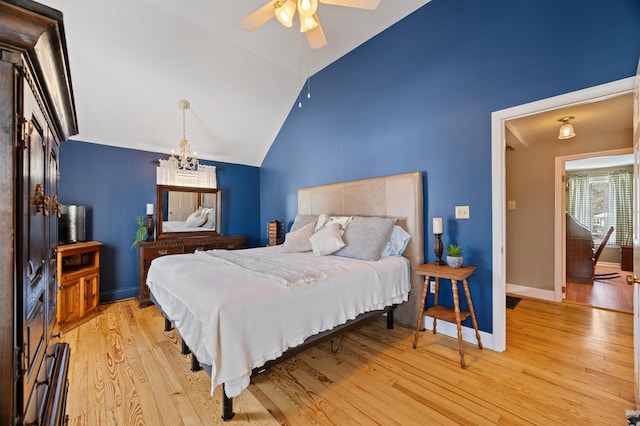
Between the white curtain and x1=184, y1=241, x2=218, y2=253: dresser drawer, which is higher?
the white curtain

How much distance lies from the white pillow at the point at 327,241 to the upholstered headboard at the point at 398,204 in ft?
1.72

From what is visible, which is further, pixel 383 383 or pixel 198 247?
pixel 198 247

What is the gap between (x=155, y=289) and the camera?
243 centimetres

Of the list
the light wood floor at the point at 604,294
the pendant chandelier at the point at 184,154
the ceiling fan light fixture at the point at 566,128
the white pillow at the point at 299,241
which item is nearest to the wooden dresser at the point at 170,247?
the pendant chandelier at the point at 184,154

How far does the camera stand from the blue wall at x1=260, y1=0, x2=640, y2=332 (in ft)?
6.27

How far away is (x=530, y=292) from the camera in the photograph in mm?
3883

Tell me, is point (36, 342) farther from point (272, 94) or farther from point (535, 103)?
point (272, 94)

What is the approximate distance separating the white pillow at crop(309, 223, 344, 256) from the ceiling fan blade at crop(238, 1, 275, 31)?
1.98 metres

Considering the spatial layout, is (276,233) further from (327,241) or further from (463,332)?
(463,332)

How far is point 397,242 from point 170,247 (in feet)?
10.5

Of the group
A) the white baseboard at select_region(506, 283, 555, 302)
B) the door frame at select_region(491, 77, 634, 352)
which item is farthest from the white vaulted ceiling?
the white baseboard at select_region(506, 283, 555, 302)

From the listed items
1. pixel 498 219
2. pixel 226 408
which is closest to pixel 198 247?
pixel 226 408

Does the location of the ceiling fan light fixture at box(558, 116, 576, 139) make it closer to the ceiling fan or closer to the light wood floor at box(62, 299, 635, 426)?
the light wood floor at box(62, 299, 635, 426)

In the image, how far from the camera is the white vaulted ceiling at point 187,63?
8.80 ft
